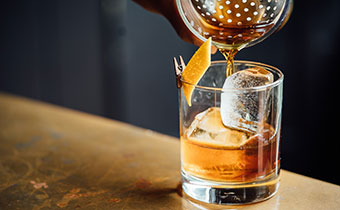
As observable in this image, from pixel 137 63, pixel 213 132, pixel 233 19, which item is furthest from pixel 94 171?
pixel 137 63

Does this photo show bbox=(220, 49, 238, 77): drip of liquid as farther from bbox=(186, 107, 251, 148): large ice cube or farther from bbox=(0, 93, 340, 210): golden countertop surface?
bbox=(0, 93, 340, 210): golden countertop surface

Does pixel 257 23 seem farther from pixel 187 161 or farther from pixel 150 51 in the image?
pixel 150 51

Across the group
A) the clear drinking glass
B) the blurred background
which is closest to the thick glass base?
the clear drinking glass

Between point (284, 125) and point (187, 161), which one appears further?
point (284, 125)

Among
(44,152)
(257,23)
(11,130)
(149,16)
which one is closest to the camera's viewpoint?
(257,23)

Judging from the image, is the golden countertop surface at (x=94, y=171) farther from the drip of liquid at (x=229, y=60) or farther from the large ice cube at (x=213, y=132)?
A: the drip of liquid at (x=229, y=60)

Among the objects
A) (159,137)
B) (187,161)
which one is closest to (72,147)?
(159,137)
